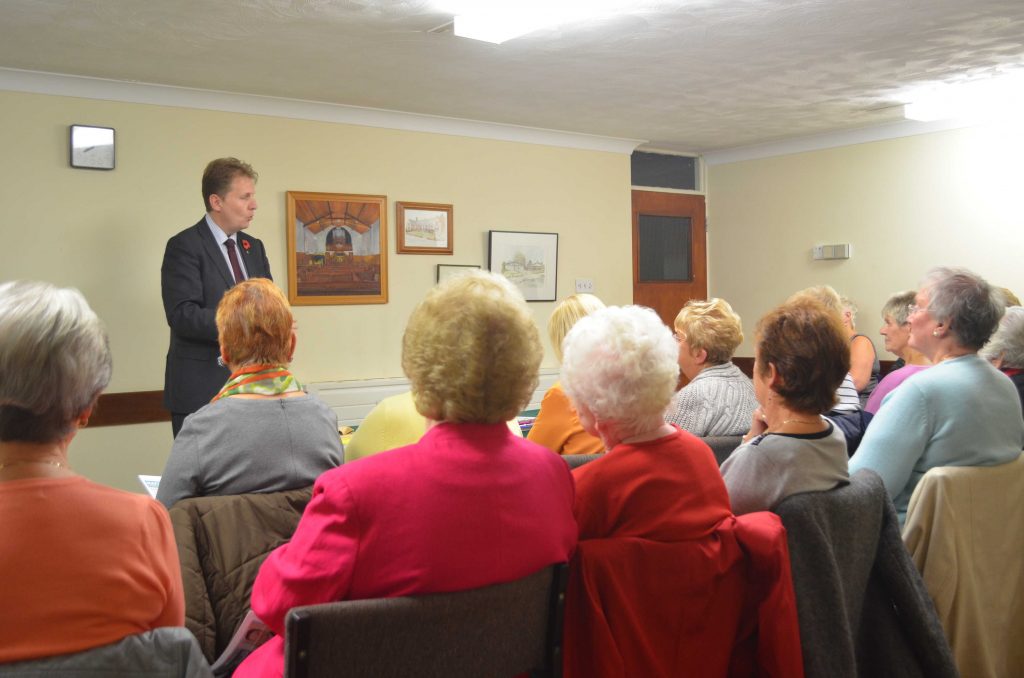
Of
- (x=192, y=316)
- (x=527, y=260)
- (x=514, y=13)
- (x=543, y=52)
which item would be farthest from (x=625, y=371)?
(x=527, y=260)

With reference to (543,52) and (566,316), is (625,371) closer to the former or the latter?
(566,316)

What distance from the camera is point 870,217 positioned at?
21.2 ft

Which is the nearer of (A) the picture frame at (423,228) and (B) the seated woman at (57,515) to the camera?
(B) the seated woman at (57,515)

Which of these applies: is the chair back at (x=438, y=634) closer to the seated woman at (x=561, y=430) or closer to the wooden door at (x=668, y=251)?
the seated woman at (x=561, y=430)

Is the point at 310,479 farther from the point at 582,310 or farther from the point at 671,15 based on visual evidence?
the point at 671,15

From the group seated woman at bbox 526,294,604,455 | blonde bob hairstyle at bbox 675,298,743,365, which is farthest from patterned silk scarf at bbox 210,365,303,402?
blonde bob hairstyle at bbox 675,298,743,365

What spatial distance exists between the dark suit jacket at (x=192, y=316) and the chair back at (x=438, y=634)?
8.75 feet

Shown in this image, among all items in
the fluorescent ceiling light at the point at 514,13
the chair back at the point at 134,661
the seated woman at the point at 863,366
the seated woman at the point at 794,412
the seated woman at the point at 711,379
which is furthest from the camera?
the seated woman at the point at 863,366

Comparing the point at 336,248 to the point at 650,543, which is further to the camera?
the point at 336,248

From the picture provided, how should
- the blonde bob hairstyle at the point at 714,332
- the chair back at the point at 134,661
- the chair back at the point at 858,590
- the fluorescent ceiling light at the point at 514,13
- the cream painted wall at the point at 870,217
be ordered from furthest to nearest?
the cream painted wall at the point at 870,217, the fluorescent ceiling light at the point at 514,13, the blonde bob hairstyle at the point at 714,332, the chair back at the point at 858,590, the chair back at the point at 134,661

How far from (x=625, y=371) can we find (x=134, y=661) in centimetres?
99

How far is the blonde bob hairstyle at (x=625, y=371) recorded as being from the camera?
1.72 metres

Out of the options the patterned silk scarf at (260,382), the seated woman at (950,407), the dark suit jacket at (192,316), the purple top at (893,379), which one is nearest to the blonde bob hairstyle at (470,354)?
the patterned silk scarf at (260,382)

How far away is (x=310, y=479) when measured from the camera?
213 cm
